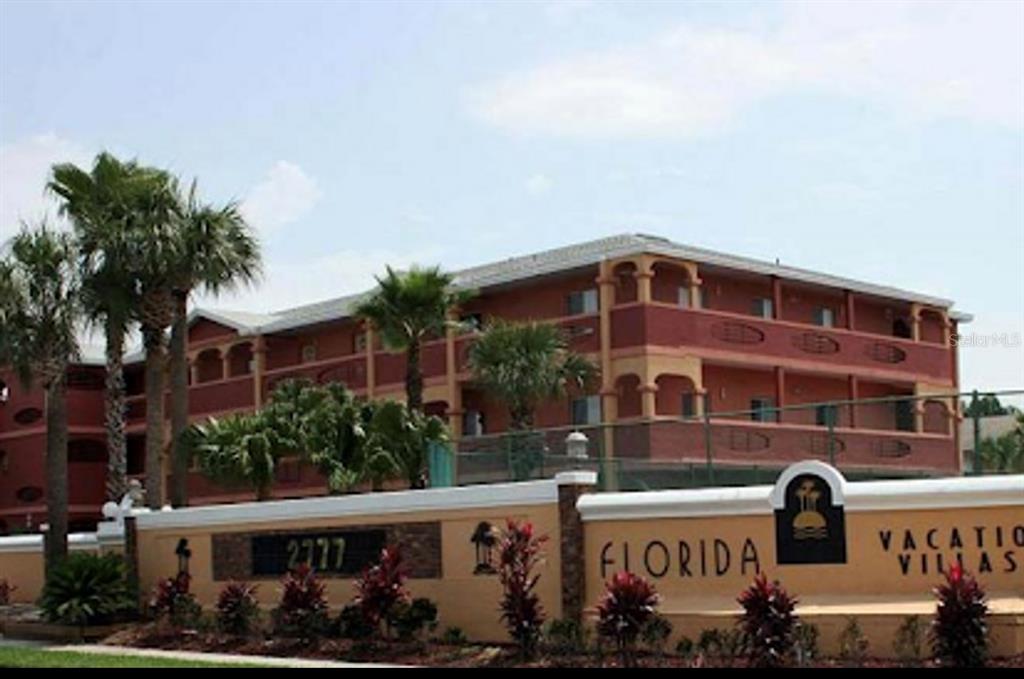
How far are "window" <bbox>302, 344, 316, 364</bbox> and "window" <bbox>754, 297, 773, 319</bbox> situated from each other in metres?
15.4

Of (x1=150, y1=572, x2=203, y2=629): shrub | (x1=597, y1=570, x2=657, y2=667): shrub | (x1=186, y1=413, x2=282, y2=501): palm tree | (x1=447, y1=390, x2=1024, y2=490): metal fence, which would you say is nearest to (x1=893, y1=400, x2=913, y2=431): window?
(x1=447, y1=390, x2=1024, y2=490): metal fence

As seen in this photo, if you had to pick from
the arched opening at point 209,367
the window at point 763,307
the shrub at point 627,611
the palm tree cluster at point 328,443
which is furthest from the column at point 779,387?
the shrub at point 627,611

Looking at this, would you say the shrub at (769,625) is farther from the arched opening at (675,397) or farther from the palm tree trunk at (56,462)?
the arched opening at (675,397)

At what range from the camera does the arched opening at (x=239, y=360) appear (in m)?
56.8

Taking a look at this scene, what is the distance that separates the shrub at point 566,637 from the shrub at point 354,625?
11.7 ft

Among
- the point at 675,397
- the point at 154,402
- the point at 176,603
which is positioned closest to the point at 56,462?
the point at 154,402

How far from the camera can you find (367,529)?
90.1 ft

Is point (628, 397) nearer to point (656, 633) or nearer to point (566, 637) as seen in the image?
point (566, 637)

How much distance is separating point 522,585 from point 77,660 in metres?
7.22

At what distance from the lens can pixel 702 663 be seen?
20906 mm

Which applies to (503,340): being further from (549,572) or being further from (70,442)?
(70,442)

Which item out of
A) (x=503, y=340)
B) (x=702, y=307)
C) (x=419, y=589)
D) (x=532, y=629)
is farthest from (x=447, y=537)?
(x=702, y=307)

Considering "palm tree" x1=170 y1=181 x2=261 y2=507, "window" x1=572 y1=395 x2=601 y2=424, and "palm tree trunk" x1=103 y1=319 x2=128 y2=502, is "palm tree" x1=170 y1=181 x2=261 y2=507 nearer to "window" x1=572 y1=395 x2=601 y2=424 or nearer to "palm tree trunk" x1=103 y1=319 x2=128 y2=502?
"palm tree trunk" x1=103 y1=319 x2=128 y2=502

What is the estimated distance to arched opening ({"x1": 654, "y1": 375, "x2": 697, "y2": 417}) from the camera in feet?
143
